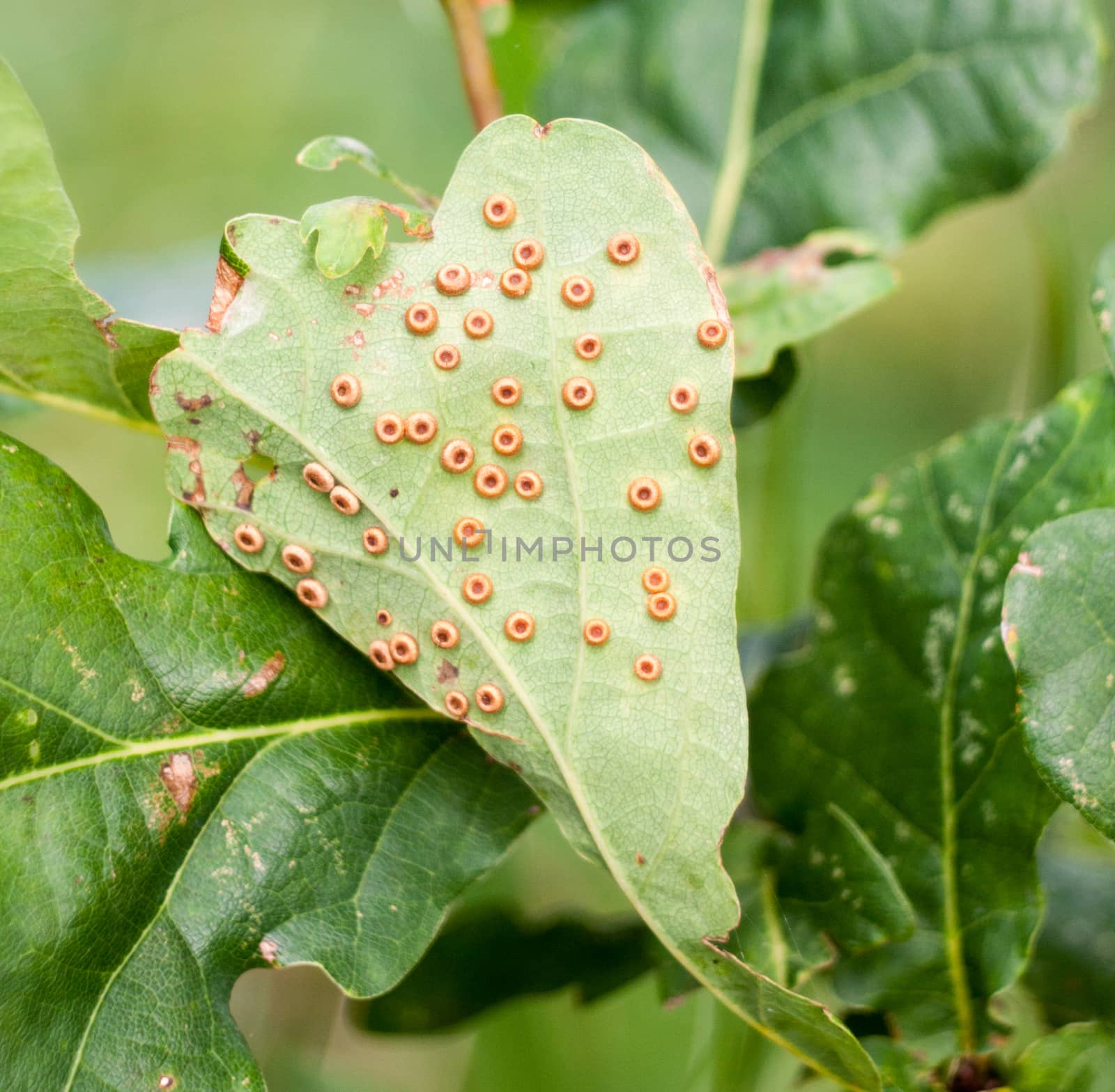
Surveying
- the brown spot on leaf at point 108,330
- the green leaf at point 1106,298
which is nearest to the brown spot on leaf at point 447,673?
the brown spot on leaf at point 108,330

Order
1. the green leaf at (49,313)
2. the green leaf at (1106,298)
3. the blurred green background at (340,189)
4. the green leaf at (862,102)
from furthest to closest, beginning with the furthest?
the blurred green background at (340,189) → the green leaf at (862,102) → the green leaf at (1106,298) → the green leaf at (49,313)

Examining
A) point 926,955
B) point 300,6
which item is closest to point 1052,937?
point 926,955

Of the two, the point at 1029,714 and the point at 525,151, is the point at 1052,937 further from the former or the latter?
the point at 525,151

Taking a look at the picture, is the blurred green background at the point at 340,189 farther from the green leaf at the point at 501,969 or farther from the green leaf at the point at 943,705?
the green leaf at the point at 943,705

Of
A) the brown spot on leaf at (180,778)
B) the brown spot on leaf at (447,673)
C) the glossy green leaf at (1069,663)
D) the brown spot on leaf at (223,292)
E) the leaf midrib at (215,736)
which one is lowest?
the brown spot on leaf at (180,778)

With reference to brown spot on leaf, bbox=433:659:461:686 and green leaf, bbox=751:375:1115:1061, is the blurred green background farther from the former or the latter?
brown spot on leaf, bbox=433:659:461:686

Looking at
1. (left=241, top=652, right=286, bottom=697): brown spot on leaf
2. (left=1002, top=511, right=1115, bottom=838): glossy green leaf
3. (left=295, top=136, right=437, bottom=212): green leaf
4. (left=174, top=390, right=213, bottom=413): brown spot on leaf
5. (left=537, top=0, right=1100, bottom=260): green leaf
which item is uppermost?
(left=537, top=0, right=1100, bottom=260): green leaf

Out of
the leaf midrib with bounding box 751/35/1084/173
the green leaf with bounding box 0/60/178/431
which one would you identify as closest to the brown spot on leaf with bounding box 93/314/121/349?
the green leaf with bounding box 0/60/178/431

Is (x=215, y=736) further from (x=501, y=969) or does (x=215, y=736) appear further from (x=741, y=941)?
(x=501, y=969)
